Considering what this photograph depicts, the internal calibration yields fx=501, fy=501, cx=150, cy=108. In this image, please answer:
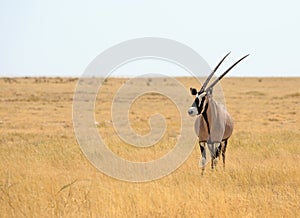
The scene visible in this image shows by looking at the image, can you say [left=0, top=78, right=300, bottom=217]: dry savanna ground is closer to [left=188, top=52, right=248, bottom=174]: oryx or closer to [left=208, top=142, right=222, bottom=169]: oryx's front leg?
[left=208, top=142, right=222, bottom=169]: oryx's front leg

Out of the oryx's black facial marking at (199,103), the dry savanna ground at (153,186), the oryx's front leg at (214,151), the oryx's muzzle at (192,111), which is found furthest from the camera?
the oryx's front leg at (214,151)

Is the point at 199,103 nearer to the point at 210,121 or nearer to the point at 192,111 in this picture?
the point at 192,111

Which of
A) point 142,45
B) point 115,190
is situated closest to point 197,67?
point 142,45

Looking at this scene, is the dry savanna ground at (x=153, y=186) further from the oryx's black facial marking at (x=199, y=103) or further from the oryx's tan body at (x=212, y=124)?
the oryx's black facial marking at (x=199, y=103)

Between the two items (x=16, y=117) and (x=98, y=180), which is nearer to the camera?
(x=98, y=180)

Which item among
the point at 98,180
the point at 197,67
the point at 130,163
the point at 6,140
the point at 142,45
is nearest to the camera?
the point at 98,180

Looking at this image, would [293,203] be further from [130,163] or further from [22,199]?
[130,163]

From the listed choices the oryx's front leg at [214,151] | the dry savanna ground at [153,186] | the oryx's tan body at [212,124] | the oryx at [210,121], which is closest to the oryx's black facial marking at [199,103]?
the oryx at [210,121]

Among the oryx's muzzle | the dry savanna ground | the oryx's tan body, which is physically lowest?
the dry savanna ground

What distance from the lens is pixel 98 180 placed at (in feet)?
29.7

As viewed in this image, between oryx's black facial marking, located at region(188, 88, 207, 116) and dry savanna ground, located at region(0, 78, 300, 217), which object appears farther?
oryx's black facial marking, located at region(188, 88, 207, 116)

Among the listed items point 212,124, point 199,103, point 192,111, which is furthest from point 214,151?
point 192,111

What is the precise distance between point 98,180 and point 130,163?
2.30 meters

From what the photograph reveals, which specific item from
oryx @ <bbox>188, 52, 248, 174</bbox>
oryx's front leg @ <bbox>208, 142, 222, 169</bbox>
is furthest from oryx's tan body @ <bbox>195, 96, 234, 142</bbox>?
oryx's front leg @ <bbox>208, 142, 222, 169</bbox>
